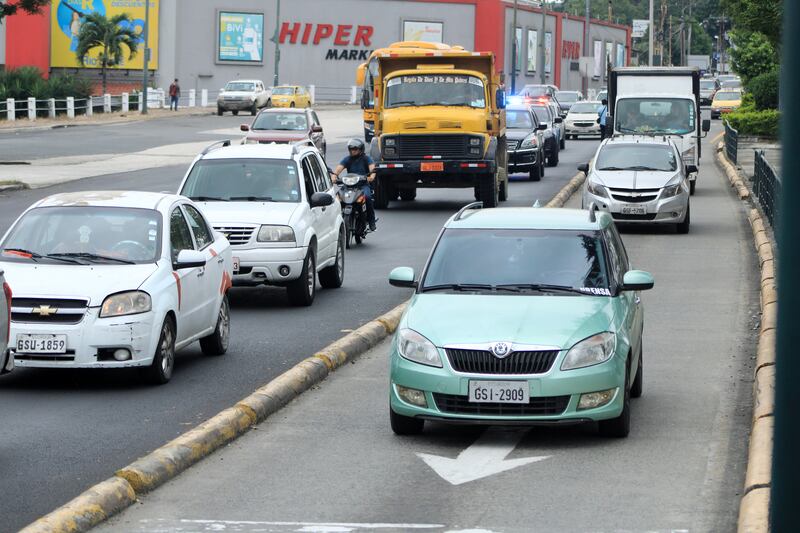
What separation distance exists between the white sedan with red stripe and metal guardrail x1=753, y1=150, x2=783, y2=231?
481 inches

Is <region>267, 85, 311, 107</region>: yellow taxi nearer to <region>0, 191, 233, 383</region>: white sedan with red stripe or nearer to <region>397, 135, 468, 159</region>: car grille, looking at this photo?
<region>397, 135, 468, 159</region>: car grille

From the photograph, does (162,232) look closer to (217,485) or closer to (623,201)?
(217,485)

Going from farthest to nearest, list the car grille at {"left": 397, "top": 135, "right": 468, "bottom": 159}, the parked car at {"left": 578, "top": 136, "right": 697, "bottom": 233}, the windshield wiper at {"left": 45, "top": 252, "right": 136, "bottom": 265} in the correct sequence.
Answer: the car grille at {"left": 397, "top": 135, "right": 468, "bottom": 159} < the parked car at {"left": 578, "top": 136, "right": 697, "bottom": 233} < the windshield wiper at {"left": 45, "top": 252, "right": 136, "bottom": 265}

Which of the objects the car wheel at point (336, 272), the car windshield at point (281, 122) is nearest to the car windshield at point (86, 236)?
the car wheel at point (336, 272)

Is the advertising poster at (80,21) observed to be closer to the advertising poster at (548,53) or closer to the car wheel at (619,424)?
Result: the advertising poster at (548,53)

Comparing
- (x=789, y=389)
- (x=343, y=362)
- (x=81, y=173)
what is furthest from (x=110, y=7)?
(x=789, y=389)

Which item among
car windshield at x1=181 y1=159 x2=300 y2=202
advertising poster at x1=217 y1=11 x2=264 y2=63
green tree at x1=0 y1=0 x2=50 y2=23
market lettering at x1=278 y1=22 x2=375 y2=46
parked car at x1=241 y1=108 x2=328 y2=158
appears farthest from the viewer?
market lettering at x1=278 y1=22 x2=375 y2=46

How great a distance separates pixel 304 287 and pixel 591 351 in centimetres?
774

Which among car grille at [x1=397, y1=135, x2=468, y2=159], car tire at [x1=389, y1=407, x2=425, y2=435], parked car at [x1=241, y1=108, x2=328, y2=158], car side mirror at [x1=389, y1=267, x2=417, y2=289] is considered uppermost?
parked car at [x1=241, y1=108, x2=328, y2=158]

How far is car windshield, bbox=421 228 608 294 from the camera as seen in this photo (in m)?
10.4

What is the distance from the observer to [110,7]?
8894 cm

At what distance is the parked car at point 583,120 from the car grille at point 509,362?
54965 mm

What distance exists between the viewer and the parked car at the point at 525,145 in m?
39.3

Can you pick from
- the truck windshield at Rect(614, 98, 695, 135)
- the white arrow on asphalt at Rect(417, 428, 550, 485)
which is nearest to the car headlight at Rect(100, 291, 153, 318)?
the white arrow on asphalt at Rect(417, 428, 550, 485)
